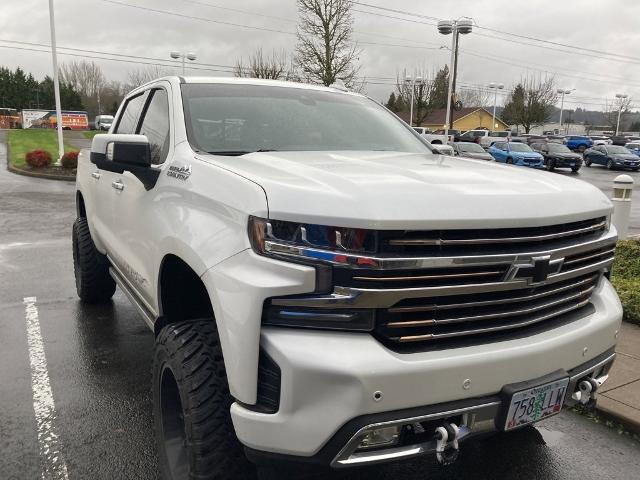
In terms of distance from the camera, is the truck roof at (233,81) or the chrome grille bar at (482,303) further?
the truck roof at (233,81)

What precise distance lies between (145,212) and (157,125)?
28.4 inches

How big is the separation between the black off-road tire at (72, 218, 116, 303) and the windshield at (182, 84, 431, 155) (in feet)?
7.18

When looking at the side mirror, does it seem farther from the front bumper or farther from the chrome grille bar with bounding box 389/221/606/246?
the chrome grille bar with bounding box 389/221/606/246

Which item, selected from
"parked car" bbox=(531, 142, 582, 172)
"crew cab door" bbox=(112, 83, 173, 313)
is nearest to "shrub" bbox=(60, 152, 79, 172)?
"crew cab door" bbox=(112, 83, 173, 313)

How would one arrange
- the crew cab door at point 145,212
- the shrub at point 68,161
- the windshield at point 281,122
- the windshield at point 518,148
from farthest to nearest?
the windshield at point 518,148, the shrub at point 68,161, the windshield at point 281,122, the crew cab door at point 145,212

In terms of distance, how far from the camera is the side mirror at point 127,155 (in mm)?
2781

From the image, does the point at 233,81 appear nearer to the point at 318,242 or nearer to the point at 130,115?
the point at 130,115

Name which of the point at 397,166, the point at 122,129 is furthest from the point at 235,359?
the point at 122,129

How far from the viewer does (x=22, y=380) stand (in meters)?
3.90

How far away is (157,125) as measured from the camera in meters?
3.46

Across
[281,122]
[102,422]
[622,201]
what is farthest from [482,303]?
[622,201]

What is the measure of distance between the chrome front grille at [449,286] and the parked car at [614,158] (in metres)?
35.4

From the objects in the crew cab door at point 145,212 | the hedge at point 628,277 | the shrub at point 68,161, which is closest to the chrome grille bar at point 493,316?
the crew cab door at point 145,212

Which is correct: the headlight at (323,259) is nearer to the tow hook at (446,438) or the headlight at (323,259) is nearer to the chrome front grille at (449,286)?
the chrome front grille at (449,286)
